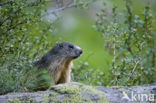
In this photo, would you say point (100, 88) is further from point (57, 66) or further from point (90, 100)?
point (57, 66)

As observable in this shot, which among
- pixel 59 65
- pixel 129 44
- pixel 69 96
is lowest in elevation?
pixel 69 96

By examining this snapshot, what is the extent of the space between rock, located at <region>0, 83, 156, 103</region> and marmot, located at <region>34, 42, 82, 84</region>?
76.3 inches

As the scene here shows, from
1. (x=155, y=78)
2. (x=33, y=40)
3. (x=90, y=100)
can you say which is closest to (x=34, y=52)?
(x=33, y=40)

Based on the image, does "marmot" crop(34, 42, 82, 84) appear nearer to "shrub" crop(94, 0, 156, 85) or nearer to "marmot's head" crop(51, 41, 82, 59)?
"marmot's head" crop(51, 41, 82, 59)

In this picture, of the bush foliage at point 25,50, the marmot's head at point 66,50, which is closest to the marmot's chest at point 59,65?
the marmot's head at point 66,50

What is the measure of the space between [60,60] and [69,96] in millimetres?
2345

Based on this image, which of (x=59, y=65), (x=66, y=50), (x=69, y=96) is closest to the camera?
(x=69, y=96)

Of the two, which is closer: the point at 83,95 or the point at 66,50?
the point at 83,95

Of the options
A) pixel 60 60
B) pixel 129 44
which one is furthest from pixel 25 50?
pixel 129 44

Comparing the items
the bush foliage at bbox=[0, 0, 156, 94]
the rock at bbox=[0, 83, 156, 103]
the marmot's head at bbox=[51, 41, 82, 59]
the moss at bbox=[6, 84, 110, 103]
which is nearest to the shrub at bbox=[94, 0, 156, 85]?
the bush foliage at bbox=[0, 0, 156, 94]

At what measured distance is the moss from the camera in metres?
3.79

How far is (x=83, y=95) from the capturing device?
3898mm

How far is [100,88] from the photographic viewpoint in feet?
13.5

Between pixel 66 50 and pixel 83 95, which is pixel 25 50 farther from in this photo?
pixel 83 95
